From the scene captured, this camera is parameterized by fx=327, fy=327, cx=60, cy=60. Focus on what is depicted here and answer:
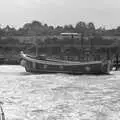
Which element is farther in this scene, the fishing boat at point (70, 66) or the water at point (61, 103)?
the fishing boat at point (70, 66)

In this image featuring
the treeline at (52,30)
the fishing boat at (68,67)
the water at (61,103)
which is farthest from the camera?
the treeline at (52,30)

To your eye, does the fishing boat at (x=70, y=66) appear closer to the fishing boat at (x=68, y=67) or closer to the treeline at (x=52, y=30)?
the fishing boat at (x=68, y=67)

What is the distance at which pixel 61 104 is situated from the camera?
1391 cm

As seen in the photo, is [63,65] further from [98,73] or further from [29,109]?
[29,109]

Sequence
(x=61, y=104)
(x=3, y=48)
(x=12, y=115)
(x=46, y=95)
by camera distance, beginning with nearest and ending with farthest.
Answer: (x=12, y=115)
(x=61, y=104)
(x=46, y=95)
(x=3, y=48)

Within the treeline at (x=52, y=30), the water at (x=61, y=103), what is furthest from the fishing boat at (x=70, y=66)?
the treeline at (x=52, y=30)

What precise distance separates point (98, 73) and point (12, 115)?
1913 cm

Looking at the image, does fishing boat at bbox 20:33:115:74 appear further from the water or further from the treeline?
the treeline

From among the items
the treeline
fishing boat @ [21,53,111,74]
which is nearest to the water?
fishing boat @ [21,53,111,74]

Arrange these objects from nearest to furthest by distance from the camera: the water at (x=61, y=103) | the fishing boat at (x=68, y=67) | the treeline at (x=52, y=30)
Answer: the water at (x=61, y=103) → the fishing boat at (x=68, y=67) → the treeline at (x=52, y=30)

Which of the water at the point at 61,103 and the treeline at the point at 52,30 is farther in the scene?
the treeline at the point at 52,30

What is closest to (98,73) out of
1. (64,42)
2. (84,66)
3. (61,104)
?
(84,66)

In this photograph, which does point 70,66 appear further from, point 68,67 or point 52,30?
point 52,30

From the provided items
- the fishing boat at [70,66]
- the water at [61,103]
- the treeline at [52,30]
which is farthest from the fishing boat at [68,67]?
the treeline at [52,30]
